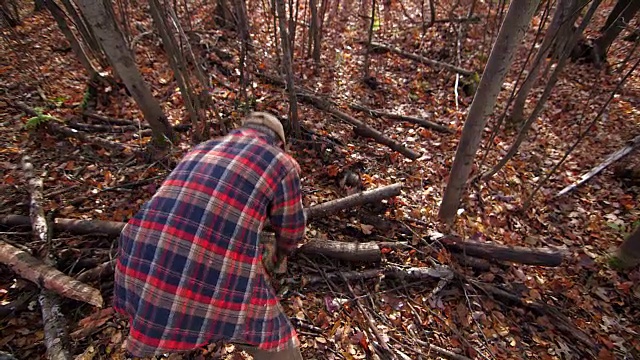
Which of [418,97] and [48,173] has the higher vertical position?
[418,97]

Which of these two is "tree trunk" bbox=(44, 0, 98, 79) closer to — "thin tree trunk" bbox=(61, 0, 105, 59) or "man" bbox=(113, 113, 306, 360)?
"thin tree trunk" bbox=(61, 0, 105, 59)

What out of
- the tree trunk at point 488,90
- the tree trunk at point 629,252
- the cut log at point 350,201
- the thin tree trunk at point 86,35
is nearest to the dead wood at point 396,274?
the cut log at point 350,201

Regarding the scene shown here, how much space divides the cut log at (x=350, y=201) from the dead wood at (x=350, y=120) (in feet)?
4.30

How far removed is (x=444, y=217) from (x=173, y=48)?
4371 millimetres

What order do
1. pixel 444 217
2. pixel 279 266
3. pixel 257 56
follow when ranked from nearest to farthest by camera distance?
pixel 279 266, pixel 444 217, pixel 257 56

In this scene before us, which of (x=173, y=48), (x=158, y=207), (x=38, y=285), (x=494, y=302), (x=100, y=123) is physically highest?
(x=173, y=48)

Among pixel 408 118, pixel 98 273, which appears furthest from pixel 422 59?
pixel 98 273

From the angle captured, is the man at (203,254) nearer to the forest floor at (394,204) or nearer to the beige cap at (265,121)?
the beige cap at (265,121)

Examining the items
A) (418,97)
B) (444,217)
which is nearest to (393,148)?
(444,217)

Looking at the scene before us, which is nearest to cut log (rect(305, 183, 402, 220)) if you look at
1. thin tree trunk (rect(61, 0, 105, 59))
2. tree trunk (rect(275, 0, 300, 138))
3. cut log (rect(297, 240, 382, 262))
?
cut log (rect(297, 240, 382, 262))

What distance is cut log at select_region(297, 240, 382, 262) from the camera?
3389 mm

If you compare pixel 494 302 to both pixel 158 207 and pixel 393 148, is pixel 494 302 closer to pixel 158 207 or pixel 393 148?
pixel 393 148

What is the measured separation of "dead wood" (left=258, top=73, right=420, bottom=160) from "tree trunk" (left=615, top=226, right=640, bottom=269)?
110 inches

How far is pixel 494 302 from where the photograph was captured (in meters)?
3.44
